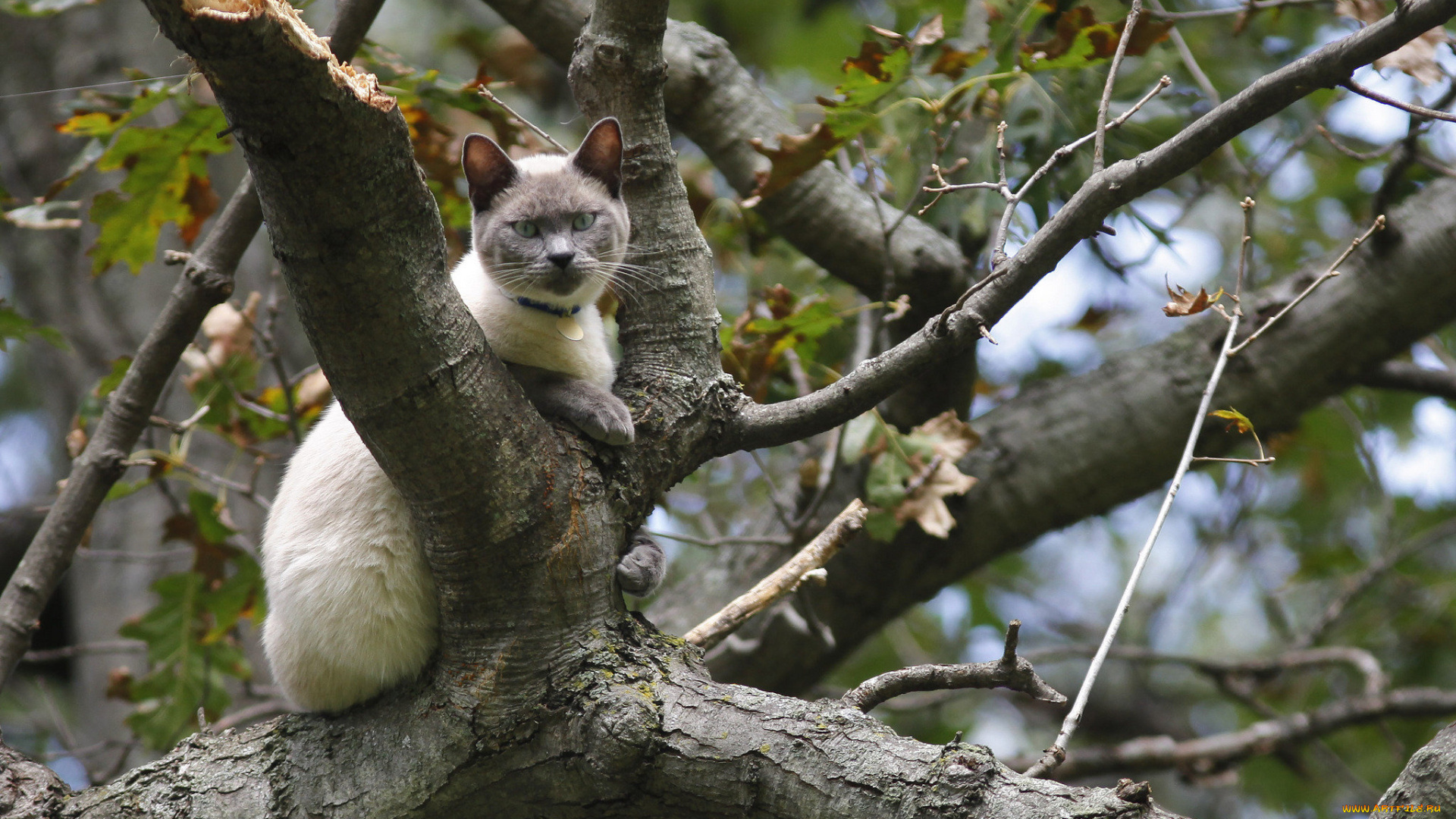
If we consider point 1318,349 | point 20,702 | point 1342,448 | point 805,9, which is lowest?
point 20,702

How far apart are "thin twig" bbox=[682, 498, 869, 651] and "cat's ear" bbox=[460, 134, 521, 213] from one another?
161cm

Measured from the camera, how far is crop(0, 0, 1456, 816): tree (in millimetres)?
1729

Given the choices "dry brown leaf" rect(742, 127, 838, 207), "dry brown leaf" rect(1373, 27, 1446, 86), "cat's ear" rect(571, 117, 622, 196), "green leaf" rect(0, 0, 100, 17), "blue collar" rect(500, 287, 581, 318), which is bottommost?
"green leaf" rect(0, 0, 100, 17)

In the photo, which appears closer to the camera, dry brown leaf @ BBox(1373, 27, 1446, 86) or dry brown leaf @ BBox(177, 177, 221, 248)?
dry brown leaf @ BBox(1373, 27, 1446, 86)

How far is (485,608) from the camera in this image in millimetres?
2244

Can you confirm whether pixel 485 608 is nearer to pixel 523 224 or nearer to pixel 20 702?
pixel 523 224

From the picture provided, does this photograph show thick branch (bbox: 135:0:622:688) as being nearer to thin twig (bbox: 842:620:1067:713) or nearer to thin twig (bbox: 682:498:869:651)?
thin twig (bbox: 682:498:869:651)

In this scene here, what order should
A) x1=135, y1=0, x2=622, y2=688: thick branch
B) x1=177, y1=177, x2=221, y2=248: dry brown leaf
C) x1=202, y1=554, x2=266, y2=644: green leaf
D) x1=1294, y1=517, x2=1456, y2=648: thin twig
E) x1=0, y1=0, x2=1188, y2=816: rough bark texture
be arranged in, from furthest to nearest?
x1=1294, y1=517, x2=1456, y2=648: thin twig, x1=202, y1=554, x2=266, y2=644: green leaf, x1=177, y1=177, x2=221, y2=248: dry brown leaf, x1=0, y1=0, x2=1188, y2=816: rough bark texture, x1=135, y1=0, x2=622, y2=688: thick branch

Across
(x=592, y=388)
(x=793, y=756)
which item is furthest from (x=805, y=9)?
(x=793, y=756)

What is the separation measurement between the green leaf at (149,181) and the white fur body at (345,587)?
1.17m

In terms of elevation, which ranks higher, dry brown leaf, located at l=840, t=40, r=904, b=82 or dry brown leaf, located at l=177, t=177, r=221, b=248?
dry brown leaf, located at l=840, t=40, r=904, b=82

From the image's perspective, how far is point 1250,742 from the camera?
4.36 metres

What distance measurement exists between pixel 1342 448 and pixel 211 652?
565 centimetres

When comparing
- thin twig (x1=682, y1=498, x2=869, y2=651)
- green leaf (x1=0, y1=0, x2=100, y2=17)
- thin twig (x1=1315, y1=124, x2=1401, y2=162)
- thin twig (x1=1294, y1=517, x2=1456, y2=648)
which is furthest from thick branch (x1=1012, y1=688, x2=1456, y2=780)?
green leaf (x1=0, y1=0, x2=100, y2=17)
